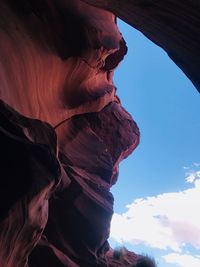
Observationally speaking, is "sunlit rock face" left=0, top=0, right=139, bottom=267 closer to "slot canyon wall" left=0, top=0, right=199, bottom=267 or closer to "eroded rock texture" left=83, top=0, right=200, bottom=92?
"slot canyon wall" left=0, top=0, right=199, bottom=267

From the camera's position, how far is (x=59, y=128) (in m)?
19.9

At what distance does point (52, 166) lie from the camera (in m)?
10.8

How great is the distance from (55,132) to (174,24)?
6258mm

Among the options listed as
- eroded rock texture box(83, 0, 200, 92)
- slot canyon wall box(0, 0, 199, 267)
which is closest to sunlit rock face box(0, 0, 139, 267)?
slot canyon wall box(0, 0, 199, 267)

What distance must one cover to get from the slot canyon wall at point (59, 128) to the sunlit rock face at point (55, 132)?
3cm

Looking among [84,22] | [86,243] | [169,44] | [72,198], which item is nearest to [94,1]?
[169,44]

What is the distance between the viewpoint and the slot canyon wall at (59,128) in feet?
33.0

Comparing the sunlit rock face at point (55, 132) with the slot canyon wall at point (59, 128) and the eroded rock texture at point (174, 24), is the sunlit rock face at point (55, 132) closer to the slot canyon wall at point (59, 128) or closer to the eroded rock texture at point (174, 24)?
the slot canyon wall at point (59, 128)

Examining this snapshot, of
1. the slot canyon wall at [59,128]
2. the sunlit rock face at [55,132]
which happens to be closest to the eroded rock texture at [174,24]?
the slot canyon wall at [59,128]

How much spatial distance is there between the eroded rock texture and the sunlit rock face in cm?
410

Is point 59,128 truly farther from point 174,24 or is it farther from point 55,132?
point 174,24

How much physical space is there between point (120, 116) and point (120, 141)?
5.27 feet

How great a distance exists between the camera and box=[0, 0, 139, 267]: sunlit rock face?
10133 mm

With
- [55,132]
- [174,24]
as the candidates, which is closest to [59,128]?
[55,132]
